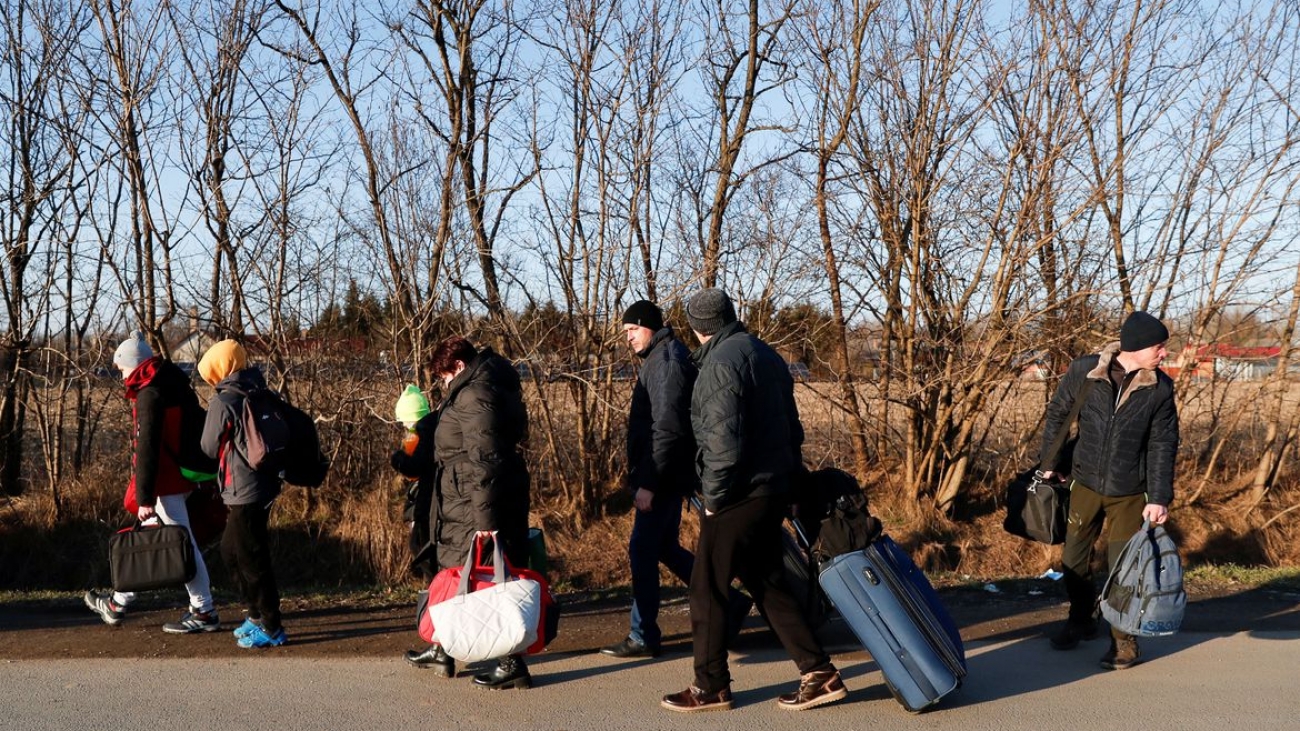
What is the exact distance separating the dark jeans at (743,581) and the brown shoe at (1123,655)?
1.50m

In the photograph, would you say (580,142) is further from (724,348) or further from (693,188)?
(724,348)

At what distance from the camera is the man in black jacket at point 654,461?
5.11m

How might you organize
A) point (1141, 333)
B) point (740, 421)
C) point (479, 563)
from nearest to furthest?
point (740, 421) → point (479, 563) → point (1141, 333)

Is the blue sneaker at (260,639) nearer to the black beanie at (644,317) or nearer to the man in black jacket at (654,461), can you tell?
the man in black jacket at (654,461)

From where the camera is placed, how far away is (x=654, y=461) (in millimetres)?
5102

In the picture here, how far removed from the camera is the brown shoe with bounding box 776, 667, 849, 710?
4562 millimetres

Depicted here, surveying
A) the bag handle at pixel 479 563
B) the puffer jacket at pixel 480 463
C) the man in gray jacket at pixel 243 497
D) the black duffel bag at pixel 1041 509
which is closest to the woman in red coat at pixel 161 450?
the man in gray jacket at pixel 243 497

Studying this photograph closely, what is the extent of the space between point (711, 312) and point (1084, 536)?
2.29m

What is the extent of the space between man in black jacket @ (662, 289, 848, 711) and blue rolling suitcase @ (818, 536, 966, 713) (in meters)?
0.21

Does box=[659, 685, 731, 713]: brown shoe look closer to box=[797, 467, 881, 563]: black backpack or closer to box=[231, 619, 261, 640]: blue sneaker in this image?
box=[797, 467, 881, 563]: black backpack

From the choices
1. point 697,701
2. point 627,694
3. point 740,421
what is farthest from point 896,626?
point 627,694

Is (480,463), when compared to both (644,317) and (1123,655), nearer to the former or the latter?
(644,317)

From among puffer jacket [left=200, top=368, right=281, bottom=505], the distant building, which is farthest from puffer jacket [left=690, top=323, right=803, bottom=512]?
the distant building

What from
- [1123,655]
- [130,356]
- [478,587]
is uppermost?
[130,356]
